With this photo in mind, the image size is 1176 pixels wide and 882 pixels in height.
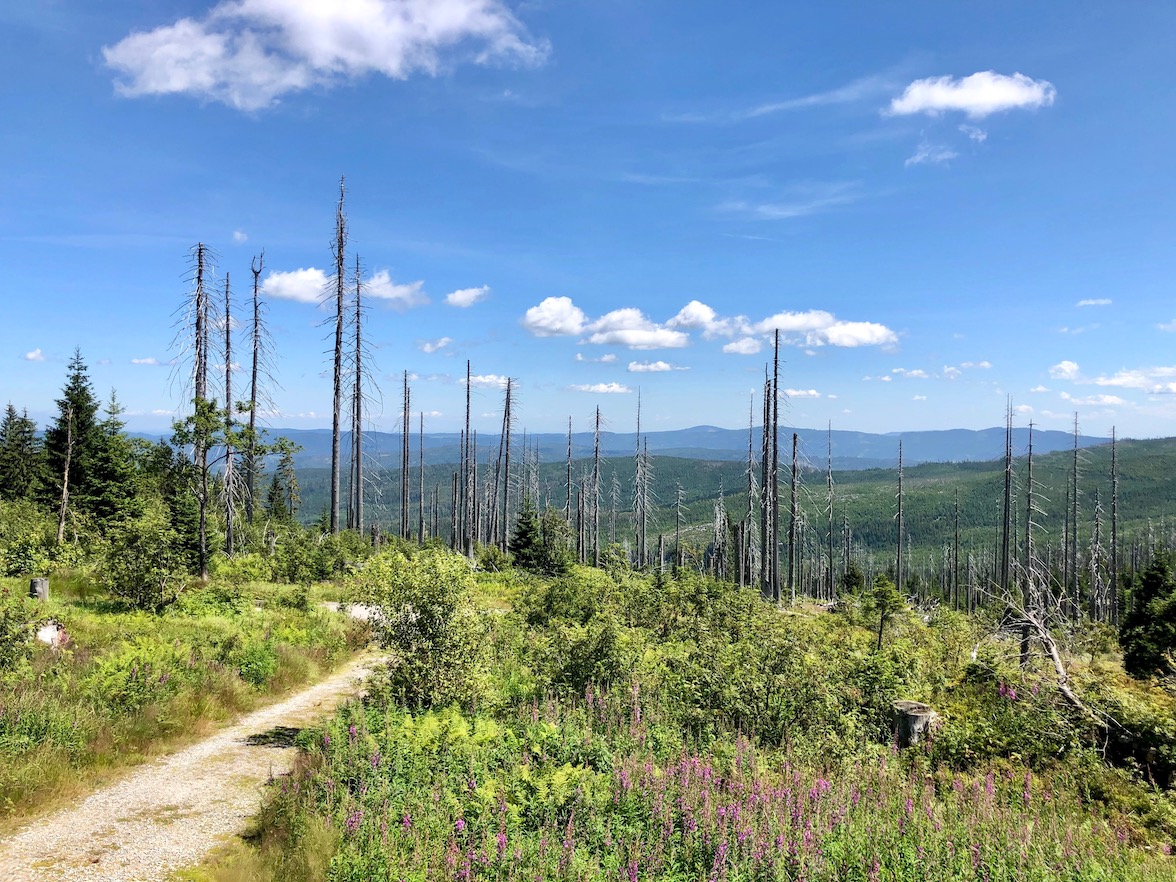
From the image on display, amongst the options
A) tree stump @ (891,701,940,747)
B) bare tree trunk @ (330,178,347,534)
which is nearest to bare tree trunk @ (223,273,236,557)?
bare tree trunk @ (330,178,347,534)

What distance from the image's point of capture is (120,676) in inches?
354

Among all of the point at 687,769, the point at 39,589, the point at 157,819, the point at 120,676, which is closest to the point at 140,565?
the point at 39,589

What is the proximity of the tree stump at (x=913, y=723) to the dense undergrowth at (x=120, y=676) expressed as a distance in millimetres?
9684

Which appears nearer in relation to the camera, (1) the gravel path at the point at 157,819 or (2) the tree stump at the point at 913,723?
(1) the gravel path at the point at 157,819

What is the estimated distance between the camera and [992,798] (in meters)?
5.87

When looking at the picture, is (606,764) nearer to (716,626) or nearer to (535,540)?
(716,626)

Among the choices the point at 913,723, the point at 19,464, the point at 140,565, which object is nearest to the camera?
the point at 913,723

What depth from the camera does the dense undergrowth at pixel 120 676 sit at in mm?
7086

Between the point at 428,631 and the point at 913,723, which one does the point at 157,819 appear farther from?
the point at 913,723

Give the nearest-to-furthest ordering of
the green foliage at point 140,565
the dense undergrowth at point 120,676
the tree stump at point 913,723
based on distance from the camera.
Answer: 1. the dense undergrowth at point 120,676
2. the tree stump at point 913,723
3. the green foliage at point 140,565

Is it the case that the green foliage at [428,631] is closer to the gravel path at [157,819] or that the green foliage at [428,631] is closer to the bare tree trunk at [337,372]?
the gravel path at [157,819]

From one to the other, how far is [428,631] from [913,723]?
6.41m

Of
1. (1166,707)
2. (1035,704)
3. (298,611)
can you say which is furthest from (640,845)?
(298,611)

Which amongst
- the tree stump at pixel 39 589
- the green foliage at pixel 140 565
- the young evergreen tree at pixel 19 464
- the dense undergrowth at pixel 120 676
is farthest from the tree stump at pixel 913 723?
the young evergreen tree at pixel 19 464
